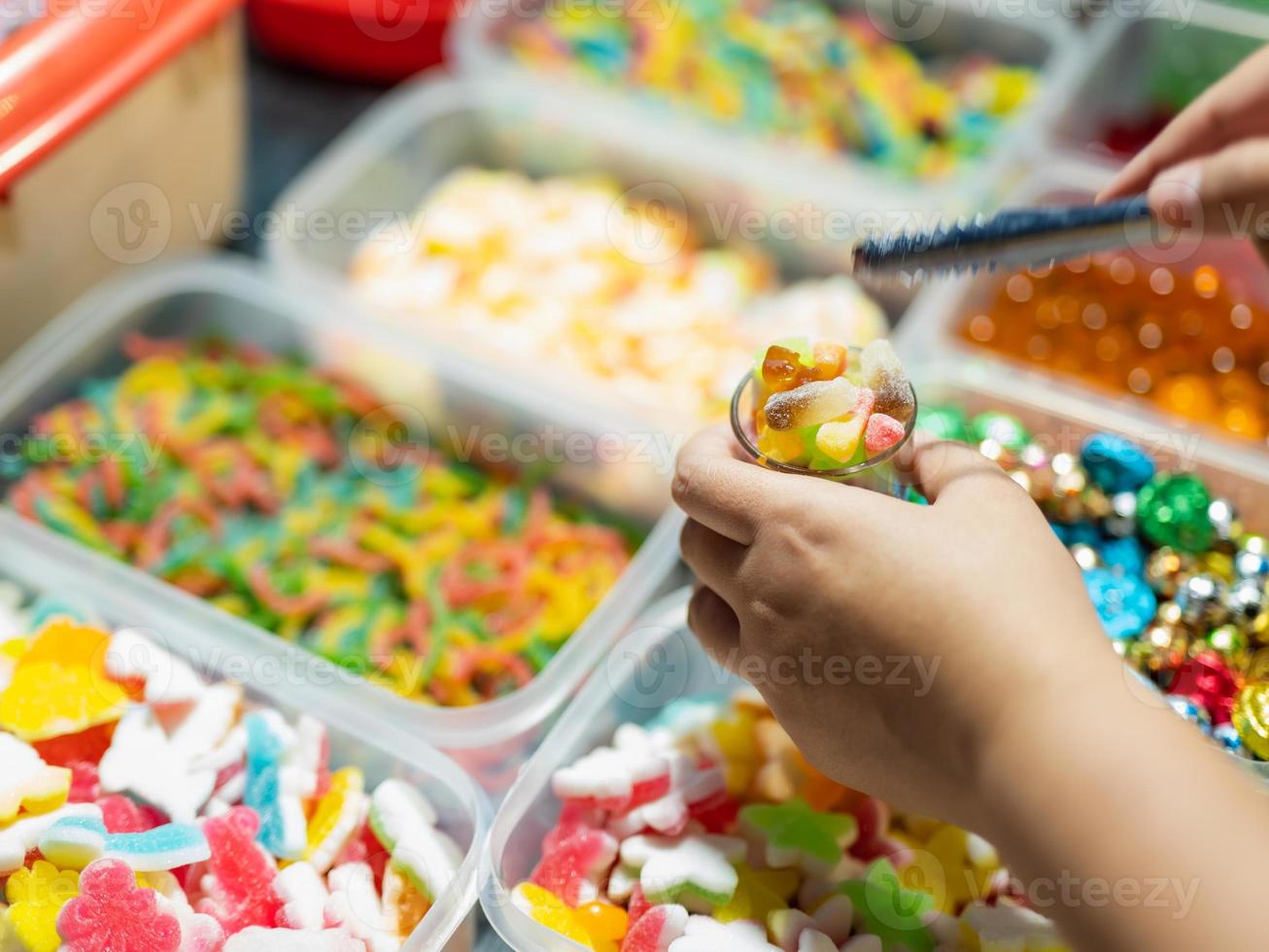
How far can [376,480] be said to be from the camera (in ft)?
4.14

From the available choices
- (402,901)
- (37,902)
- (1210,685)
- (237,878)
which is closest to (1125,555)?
(1210,685)

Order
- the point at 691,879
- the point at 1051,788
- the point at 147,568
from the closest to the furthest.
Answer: the point at 1051,788 < the point at 691,879 < the point at 147,568

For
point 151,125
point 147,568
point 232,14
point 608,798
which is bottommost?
point 147,568

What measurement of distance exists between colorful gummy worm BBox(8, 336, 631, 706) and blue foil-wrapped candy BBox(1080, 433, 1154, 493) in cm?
46

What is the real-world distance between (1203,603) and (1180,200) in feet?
1.05

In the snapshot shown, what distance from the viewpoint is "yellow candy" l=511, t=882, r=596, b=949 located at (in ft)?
2.61

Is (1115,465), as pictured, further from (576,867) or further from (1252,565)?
(576,867)

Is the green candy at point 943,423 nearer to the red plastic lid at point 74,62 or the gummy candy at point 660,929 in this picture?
the gummy candy at point 660,929

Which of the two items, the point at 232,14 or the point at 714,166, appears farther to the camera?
the point at 714,166

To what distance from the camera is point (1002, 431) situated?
1056 mm

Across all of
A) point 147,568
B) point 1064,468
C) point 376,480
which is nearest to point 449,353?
point 376,480

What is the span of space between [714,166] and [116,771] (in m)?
1.01

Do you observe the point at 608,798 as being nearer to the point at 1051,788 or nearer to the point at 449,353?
the point at 1051,788

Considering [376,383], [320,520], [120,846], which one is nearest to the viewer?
[120,846]
